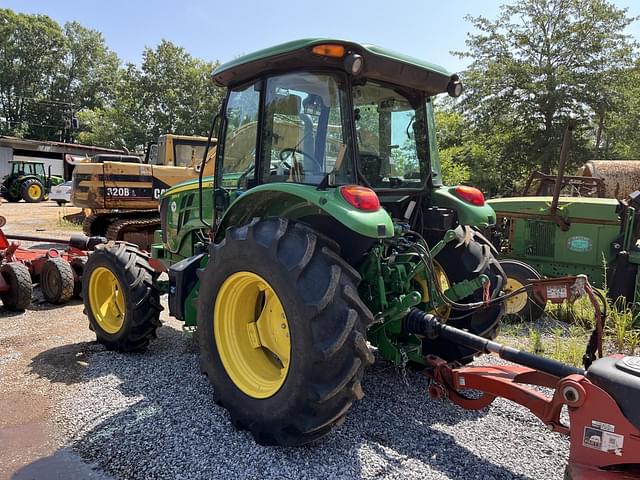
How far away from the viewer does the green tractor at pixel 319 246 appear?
2.72 meters

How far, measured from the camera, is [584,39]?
1564cm

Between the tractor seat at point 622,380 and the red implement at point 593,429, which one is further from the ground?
the tractor seat at point 622,380

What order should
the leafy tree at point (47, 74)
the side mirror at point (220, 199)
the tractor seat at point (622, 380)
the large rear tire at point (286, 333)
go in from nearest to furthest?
the tractor seat at point (622, 380), the large rear tire at point (286, 333), the side mirror at point (220, 199), the leafy tree at point (47, 74)

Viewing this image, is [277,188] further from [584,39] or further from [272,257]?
[584,39]

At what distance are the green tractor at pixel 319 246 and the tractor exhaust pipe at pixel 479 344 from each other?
0.31 feet

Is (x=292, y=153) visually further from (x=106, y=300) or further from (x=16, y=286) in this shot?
(x=16, y=286)

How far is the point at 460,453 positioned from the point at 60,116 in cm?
5275

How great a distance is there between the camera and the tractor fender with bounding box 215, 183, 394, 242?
272cm

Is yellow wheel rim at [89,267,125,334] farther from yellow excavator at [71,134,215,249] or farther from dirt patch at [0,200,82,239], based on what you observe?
dirt patch at [0,200,82,239]

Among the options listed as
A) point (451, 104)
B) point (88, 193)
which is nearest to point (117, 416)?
point (88, 193)

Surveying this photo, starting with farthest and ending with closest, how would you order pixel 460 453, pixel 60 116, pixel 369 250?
pixel 60 116, pixel 369 250, pixel 460 453

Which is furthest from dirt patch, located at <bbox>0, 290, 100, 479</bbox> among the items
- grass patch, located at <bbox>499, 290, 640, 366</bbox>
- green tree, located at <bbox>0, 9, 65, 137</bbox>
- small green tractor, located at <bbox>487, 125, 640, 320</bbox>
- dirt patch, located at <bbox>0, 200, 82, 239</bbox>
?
green tree, located at <bbox>0, 9, 65, 137</bbox>

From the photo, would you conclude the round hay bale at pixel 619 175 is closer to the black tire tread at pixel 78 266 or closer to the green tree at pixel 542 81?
the green tree at pixel 542 81

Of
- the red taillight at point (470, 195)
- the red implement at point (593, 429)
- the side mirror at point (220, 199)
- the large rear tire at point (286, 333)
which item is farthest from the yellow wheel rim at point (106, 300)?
the red implement at point (593, 429)
